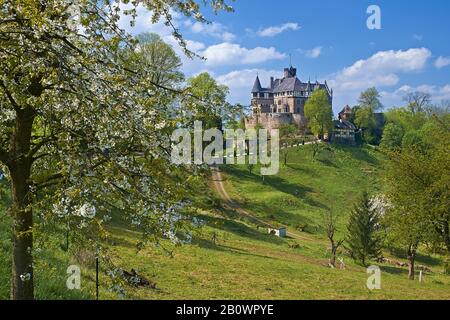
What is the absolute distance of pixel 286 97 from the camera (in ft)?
417

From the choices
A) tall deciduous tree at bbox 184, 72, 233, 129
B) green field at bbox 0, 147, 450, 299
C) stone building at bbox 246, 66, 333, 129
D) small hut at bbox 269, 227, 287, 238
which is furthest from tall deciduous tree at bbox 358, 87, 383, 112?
tall deciduous tree at bbox 184, 72, 233, 129

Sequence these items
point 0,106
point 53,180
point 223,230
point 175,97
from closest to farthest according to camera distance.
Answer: point 0,106, point 175,97, point 53,180, point 223,230

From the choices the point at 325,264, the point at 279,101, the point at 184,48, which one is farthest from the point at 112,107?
the point at 279,101

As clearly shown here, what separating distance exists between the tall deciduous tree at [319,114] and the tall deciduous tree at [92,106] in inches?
3645

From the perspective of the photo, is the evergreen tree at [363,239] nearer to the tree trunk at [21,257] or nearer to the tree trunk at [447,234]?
the tree trunk at [447,234]

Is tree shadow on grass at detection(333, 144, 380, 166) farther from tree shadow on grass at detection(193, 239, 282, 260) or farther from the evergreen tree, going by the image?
tree shadow on grass at detection(193, 239, 282, 260)

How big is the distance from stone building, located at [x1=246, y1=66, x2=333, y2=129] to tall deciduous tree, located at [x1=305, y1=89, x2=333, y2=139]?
1410 centimetres

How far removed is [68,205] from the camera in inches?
225

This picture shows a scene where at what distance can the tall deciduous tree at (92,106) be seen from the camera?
588cm

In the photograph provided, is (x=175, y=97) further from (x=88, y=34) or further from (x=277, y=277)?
(x=277, y=277)

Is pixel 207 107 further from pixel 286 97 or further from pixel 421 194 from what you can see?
pixel 286 97

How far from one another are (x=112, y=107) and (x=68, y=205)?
4.58 feet

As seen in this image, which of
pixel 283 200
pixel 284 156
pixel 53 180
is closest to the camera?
pixel 53 180

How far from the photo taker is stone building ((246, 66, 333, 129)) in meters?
120
